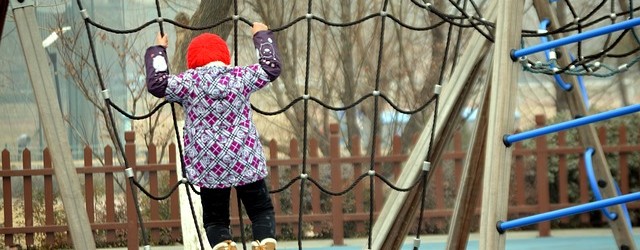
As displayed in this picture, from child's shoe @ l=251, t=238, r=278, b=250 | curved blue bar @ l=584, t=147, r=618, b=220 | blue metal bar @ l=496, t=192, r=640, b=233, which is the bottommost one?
child's shoe @ l=251, t=238, r=278, b=250

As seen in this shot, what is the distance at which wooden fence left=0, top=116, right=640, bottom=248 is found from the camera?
10.7 metres

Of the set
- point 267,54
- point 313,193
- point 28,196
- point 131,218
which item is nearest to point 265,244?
point 267,54

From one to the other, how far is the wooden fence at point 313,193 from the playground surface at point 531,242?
6.1 inches

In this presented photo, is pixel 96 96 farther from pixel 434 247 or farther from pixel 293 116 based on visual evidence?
pixel 434 247

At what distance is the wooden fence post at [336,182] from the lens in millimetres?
10812

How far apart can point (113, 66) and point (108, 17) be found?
0.51m

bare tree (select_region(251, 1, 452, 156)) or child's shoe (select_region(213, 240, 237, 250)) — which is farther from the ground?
bare tree (select_region(251, 1, 452, 156))

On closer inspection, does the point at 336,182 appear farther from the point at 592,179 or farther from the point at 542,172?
the point at 592,179

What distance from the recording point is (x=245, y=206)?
4.41 meters

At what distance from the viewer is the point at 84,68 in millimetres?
11984

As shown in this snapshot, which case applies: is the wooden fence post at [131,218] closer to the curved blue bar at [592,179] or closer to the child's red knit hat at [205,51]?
the curved blue bar at [592,179]

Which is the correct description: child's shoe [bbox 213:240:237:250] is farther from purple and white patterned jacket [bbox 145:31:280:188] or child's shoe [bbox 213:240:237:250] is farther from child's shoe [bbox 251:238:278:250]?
purple and white patterned jacket [bbox 145:31:280:188]

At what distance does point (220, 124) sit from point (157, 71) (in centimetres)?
27

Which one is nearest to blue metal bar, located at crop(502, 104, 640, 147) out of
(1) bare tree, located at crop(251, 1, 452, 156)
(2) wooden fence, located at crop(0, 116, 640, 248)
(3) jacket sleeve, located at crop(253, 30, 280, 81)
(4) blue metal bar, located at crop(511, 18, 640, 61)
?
(4) blue metal bar, located at crop(511, 18, 640, 61)
